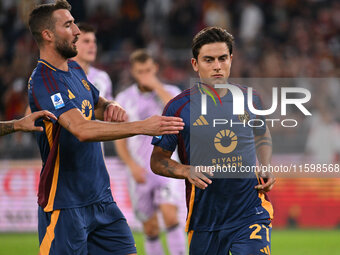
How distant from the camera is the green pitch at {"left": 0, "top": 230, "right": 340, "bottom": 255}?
966 cm

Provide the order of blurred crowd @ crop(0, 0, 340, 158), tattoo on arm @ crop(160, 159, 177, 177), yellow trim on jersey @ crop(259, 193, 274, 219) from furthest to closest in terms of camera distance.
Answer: blurred crowd @ crop(0, 0, 340, 158) < yellow trim on jersey @ crop(259, 193, 274, 219) < tattoo on arm @ crop(160, 159, 177, 177)

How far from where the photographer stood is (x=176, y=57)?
627 inches

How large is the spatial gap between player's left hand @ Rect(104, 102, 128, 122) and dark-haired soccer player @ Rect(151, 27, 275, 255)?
423 mm

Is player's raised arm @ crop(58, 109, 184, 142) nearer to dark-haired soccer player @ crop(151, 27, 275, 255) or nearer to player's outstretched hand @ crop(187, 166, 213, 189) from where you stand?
player's outstretched hand @ crop(187, 166, 213, 189)

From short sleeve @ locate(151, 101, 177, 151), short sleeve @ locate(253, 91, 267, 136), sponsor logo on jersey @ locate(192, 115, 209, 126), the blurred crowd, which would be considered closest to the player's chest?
short sleeve @ locate(151, 101, 177, 151)

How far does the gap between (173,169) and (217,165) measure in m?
0.38

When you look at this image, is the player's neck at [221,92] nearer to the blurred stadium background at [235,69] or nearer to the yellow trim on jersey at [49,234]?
the yellow trim on jersey at [49,234]

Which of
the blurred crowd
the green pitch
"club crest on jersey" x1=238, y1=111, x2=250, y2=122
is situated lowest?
the green pitch

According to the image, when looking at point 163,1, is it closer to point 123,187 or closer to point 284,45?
point 284,45

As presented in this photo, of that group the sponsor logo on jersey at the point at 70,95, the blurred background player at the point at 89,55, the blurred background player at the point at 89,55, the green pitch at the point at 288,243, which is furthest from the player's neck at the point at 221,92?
the green pitch at the point at 288,243

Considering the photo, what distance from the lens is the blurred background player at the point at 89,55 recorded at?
750cm

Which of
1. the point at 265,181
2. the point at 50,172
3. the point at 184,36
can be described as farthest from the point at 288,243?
the point at 184,36

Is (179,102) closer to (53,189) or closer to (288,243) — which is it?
(53,189)

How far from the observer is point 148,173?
8398mm
